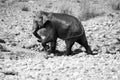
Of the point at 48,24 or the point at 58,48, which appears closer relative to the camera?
the point at 48,24

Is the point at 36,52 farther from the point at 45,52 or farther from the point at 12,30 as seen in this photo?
the point at 12,30

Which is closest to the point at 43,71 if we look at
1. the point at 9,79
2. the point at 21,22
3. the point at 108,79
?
the point at 9,79

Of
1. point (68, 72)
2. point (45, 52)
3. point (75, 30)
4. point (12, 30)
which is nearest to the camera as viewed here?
point (68, 72)

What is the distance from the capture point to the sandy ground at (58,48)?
24.2ft

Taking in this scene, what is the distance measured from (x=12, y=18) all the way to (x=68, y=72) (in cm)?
742

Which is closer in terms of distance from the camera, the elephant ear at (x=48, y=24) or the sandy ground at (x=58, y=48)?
the sandy ground at (x=58, y=48)

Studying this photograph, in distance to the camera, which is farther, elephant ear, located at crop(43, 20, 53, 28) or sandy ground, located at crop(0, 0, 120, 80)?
elephant ear, located at crop(43, 20, 53, 28)

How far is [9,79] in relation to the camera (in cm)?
695

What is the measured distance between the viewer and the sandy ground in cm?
736

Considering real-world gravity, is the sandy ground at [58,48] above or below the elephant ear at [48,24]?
below

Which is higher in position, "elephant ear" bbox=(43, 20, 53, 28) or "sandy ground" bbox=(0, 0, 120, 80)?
"elephant ear" bbox=(43, 20, 53, 28)

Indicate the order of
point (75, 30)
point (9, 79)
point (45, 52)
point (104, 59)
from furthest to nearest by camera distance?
1. point (45, 52)
2. point (75, 30)
3. point (104, 59)
4. point (9, 79)

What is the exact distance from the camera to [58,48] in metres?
11.4

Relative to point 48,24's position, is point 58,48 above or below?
below
